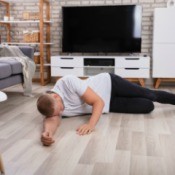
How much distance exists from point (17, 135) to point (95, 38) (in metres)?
2.86

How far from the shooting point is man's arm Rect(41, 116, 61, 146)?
1861 mm

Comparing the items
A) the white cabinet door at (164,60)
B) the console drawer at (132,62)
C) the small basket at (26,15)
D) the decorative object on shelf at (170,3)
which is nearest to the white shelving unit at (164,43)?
the white cabinet door at (164,60)

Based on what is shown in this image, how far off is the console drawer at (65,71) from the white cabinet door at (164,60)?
43.8 inches

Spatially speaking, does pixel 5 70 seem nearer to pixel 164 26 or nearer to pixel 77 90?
pixel 77 90

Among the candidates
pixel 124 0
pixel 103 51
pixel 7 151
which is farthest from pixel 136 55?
pixel 7 151

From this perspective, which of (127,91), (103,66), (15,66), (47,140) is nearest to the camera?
(47,140)

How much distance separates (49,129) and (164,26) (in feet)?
9.43

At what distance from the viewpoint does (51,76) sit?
499 cm

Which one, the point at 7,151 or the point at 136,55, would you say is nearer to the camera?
the point at 7,151

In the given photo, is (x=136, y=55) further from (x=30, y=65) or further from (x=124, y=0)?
(x=30, y=65)

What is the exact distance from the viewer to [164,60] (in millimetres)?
4375

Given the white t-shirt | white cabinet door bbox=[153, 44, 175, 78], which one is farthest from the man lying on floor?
white cabinet door bbox=[153, 44, 175, 78]

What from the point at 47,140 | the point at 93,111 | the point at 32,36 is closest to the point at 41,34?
the point at 32,36

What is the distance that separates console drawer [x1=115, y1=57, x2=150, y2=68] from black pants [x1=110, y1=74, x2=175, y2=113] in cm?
173
